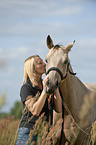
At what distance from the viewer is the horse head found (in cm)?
328

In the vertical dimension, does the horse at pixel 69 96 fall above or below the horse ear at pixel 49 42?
below

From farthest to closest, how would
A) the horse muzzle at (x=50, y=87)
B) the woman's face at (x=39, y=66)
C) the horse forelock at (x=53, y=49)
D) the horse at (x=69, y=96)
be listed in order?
the woman's face at (x=39, y=66) → the horse forelock at (x=53, y=49) → the horse at (x=69, y=96) → the horse muzzle at (x=50, y=87)

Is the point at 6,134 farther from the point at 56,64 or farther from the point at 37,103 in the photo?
the point at 56,64

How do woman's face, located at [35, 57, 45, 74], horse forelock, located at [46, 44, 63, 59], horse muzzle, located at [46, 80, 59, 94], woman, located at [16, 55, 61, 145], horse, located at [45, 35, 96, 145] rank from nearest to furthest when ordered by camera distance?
horse muzzle, located at [46, 80, 59, 94]
woman, located at [16, 55, 61, 145]
horse, located at [45, 35, 96, 145]
horse forelock, located at [46, 44, 63, 59]
woman's face, located at [35, 57, 45, 74]

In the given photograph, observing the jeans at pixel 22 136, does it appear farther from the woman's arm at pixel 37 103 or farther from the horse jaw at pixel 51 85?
the horse jaw at pixel 51 85

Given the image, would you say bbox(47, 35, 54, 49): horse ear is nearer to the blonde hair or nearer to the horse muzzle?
the blonde hair

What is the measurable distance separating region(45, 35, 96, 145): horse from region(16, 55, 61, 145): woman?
0.67 feet

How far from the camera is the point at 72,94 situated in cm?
397

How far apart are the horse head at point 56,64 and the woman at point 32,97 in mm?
97

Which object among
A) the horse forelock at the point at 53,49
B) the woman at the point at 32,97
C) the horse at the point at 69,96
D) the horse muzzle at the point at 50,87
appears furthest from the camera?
the horse forelock at the point at 53,49

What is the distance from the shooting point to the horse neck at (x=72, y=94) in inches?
152

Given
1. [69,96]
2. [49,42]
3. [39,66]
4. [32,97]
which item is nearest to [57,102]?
[69,96]

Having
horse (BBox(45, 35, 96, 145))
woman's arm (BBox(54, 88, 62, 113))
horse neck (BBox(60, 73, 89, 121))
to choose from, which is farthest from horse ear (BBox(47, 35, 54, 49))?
woman's arm (BBox(54, 88, 62, 113))

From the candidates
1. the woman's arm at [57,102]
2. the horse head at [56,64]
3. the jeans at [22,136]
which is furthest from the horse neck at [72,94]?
the jeans at [22,136]
